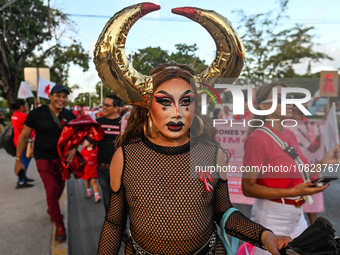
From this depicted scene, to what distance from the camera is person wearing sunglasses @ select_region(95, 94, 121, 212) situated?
3471 mm

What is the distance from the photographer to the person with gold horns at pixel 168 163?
4.53ft

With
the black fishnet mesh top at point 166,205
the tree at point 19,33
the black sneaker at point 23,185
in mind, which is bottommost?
the black sneaker at point 23,185

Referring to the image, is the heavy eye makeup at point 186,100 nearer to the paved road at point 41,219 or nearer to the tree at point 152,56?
the tree at point 152,56

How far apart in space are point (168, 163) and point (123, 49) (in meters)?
0.73

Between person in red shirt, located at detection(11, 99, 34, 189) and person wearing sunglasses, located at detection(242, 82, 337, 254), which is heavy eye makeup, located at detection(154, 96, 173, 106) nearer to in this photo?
person wearing sunglasses, located at detection(242, 82, 337, 254)

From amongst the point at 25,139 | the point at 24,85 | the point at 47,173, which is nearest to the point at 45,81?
the point at 24,85

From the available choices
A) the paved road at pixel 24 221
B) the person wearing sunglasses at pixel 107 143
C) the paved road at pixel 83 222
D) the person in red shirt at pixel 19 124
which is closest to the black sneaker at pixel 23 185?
the person in red shirt at pixel 19 124

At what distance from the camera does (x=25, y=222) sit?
3.87m

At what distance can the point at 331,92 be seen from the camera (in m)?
1.94

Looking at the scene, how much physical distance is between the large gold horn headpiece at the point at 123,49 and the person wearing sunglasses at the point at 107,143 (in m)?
1.97

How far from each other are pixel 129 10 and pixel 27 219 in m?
3.98

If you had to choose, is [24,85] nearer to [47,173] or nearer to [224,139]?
[47,173]

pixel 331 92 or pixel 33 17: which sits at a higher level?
pixel 33 17

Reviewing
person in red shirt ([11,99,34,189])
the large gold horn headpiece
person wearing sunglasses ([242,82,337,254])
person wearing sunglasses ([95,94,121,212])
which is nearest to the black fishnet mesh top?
the large gold horn headpiece
